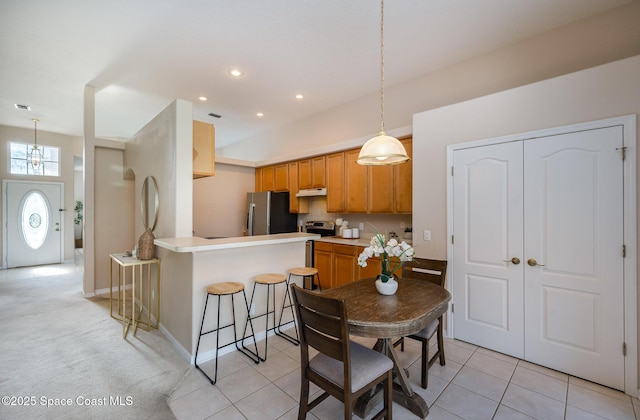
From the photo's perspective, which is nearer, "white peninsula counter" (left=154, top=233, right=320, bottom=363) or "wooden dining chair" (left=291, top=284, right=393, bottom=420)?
"wooden dining chair" (left=291, top=284, right=393, bottom=420)

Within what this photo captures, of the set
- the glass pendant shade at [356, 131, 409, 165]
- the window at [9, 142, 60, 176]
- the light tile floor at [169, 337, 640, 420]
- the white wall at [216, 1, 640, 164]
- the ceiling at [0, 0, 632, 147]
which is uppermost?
the ceiling at [0, 0, 632, 147]

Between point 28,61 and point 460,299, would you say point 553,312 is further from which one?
point 28,61

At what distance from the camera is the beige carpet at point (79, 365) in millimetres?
1957

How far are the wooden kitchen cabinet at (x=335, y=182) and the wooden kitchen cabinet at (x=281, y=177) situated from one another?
1.16 metres

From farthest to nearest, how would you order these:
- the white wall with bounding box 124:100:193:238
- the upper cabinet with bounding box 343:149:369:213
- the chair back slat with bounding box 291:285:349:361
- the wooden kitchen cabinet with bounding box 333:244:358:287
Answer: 1. the upper cabinet with bounding box 343:149:369:213
2. the wooden kitchen cabinet with bounding box 333:244:358:287
3. the white wall with bounding box 124:100:193:238
4. the chair back slat with bounding box 291:285:349:361

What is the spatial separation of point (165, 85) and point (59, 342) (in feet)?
11.7

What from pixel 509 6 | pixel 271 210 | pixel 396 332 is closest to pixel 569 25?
pixel 509 6

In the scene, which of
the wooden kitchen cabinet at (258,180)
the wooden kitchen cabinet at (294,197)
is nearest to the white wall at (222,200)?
the wooden kitchen cabinet at (258,180)

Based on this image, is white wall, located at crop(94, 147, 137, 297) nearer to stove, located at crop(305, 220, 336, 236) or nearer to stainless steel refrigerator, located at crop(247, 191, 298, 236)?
stainless steel refrigerator, located at crop(247, 191, 298, 236)

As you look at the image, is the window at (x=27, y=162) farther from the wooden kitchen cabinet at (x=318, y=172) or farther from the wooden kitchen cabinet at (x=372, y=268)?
the wooden kitchen cabinet at (x=372, y=268)

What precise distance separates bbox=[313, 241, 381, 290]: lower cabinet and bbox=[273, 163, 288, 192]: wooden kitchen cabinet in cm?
160

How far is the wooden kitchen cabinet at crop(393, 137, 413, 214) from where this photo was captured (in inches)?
146

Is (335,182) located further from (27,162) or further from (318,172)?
(27,162)

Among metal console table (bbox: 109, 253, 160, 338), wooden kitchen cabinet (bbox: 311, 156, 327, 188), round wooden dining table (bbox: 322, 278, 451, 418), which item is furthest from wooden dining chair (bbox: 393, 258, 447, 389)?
metal console table (bbox: 109, 253, 160, 338)
